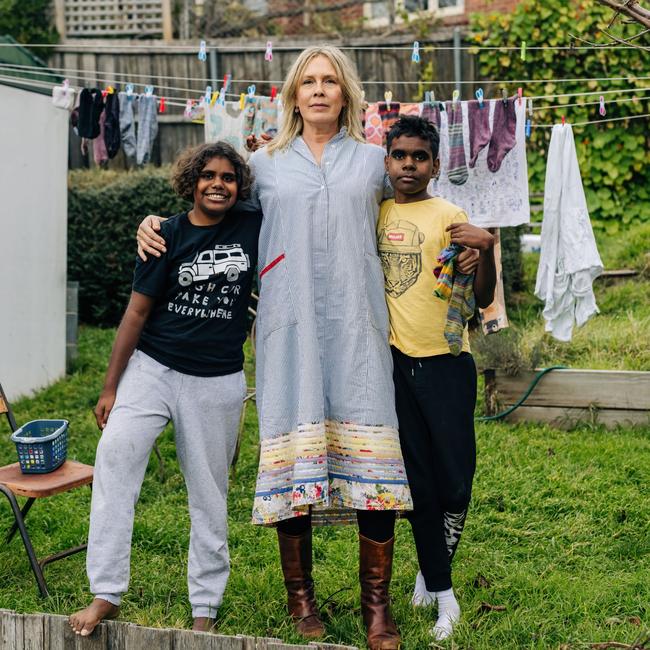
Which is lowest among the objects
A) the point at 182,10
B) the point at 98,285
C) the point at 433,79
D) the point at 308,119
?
the point at 98,285

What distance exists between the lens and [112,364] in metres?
3.24

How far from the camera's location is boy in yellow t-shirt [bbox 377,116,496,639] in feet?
10.5

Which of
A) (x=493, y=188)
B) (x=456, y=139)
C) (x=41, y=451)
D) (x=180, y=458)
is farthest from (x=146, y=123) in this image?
(x=180, y=458)

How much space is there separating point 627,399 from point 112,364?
142 inches

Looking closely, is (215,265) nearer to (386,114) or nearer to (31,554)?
(31,554)

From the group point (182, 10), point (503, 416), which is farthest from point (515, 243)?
point (182, 10)

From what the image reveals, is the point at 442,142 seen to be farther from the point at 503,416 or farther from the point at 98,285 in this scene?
the point at 98,285

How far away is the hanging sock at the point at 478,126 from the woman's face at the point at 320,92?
10.4ft

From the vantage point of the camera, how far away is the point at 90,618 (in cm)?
302

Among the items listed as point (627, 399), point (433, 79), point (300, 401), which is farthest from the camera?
point (433, 79)

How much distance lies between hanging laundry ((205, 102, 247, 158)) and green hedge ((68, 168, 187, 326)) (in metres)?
2.06

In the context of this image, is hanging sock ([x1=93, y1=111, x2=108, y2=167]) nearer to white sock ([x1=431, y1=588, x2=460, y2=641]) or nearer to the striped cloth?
the striped cloth

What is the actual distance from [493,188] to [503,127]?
0.42 metres

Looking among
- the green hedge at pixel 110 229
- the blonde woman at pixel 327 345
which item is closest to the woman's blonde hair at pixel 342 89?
the blonde woman at pixel 327 345
